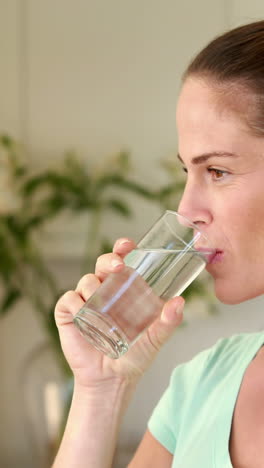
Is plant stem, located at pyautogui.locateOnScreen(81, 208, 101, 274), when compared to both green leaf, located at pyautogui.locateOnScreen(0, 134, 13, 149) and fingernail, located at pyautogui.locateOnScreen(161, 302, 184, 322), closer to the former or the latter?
green leaf, located at pyautogui.locateOnScreen(0, 134, 13, 149)

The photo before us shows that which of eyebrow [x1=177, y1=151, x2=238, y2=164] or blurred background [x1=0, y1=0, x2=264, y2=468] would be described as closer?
eyebrow [x1=177, y1=151, x2=238, y2=164]

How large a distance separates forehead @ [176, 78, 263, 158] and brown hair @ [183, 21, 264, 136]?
1cm

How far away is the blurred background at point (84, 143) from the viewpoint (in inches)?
99.9

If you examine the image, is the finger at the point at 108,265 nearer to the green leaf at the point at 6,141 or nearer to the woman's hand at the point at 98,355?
the woman's hand at the point at 98,355

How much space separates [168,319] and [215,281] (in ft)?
0.32

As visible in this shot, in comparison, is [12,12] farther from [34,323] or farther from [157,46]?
[34,323]

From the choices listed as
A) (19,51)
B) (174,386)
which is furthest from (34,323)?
(174,386)

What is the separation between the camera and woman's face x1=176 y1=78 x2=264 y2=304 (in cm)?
96

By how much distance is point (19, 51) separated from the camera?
2.63 m

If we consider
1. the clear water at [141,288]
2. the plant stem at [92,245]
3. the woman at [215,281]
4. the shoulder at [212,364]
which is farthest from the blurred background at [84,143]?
the clear water at [141,288]

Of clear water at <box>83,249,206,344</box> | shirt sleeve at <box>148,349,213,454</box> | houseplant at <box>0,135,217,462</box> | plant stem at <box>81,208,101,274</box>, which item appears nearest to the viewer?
clear water at <box>83,249,206,344</box>

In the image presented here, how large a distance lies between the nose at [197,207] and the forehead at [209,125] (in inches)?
2.1

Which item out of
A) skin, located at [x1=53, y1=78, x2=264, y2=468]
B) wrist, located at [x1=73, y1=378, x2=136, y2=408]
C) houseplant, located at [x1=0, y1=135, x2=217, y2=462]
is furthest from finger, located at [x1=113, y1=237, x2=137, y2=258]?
houseplant, located at [x1=0, y1=135, x2=217, y2=462]

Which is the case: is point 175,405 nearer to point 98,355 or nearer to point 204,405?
point 204,405
